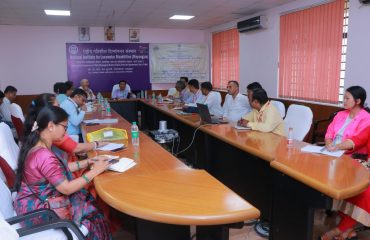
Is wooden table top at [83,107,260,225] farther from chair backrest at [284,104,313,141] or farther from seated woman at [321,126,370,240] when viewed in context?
chair backrest at [284,104,313,141]

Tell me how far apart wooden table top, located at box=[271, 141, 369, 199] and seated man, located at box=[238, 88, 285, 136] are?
704 millimetres

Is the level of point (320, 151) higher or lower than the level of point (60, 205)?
higher

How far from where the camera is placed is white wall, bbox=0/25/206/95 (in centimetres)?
743

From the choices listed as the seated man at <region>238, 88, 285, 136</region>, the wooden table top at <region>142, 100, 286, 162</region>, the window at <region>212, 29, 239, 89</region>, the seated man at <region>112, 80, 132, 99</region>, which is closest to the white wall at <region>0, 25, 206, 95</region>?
the seated man at <region>112, 80, 132, 99</region>

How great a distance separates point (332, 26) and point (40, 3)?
15.2ft

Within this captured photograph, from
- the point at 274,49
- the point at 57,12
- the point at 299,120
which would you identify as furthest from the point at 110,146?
the point at 57,12

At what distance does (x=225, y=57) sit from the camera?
796 cm

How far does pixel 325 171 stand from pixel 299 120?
1.48 m

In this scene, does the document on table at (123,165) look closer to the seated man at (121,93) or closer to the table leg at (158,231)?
the table leg at (158,231)

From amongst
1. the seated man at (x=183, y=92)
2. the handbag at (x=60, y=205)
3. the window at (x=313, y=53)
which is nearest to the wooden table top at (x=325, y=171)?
the handbag at (x=60, y=205)

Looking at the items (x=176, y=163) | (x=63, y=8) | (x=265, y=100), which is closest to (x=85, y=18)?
(x=63, y=8)

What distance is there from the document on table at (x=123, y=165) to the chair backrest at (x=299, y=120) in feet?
6.04

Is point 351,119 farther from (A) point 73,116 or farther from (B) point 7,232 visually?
(A) point 73,116

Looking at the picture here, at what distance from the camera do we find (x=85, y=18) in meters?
6.60
